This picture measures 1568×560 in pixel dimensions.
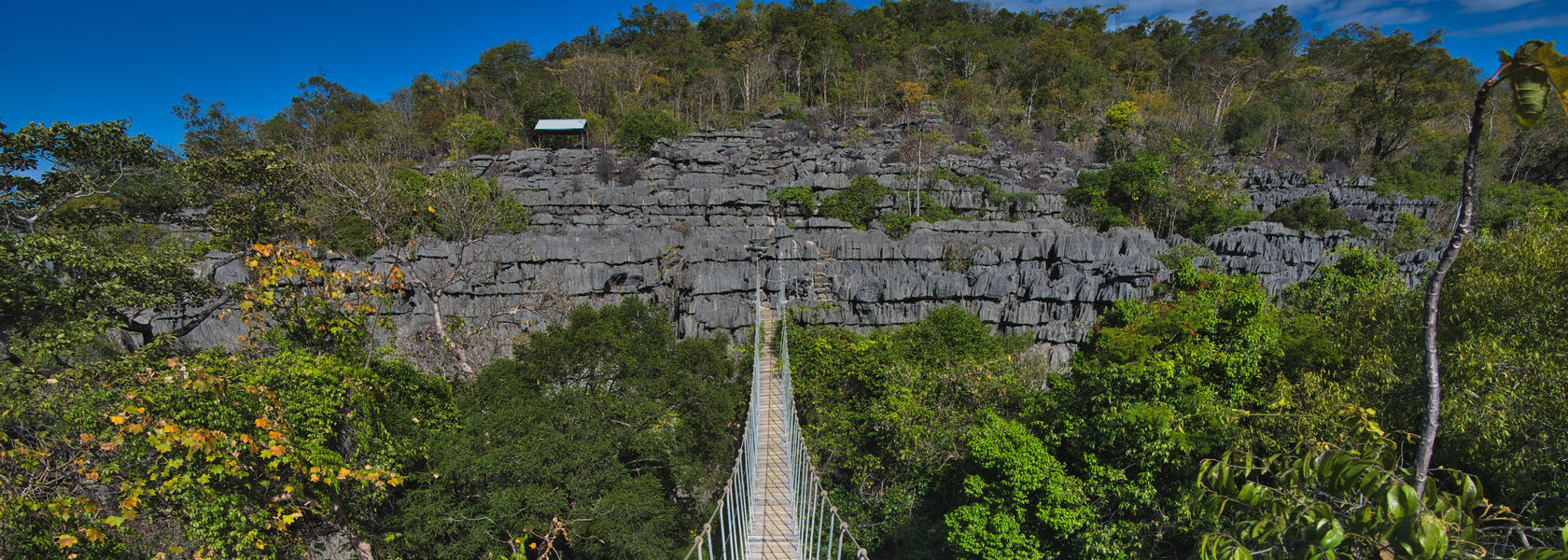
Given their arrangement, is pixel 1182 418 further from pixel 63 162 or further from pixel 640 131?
pixel 640 131

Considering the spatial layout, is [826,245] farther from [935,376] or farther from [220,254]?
[220,254]

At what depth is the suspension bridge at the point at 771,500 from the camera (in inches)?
219

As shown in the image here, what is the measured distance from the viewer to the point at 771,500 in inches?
261

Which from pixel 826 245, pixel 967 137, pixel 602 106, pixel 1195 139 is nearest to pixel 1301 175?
pixel 1195 139

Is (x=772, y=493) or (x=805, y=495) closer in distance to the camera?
(x=805, y=495)

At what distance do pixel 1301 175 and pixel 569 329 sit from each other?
30.2 meters

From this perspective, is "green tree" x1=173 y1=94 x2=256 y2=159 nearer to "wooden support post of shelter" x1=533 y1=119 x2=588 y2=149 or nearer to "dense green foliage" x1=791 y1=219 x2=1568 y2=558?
"wooden support post of shelter" x1=533 y1=119 x2=588 y2=149

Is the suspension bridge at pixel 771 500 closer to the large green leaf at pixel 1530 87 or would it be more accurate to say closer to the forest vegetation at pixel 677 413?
the forest vegetation at pixel 677 413

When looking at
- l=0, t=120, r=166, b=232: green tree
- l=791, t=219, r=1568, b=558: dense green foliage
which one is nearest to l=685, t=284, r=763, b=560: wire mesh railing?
l=791, t=219, r=1568, b=558: dense green foliage

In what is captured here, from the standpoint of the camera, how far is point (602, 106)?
3612 centimetres

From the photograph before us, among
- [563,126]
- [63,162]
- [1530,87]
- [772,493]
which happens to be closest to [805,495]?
[772,493]

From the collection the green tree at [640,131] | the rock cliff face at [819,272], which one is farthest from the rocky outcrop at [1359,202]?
the green tree at [640,131]

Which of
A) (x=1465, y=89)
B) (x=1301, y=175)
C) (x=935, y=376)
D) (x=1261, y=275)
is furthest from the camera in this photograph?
(x=1465, y=89)

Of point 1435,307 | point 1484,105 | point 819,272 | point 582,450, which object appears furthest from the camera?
point 819,272
